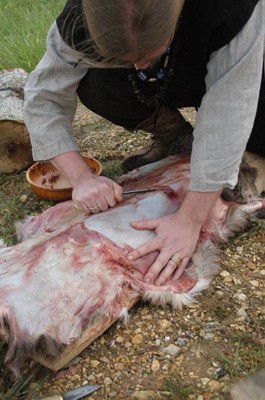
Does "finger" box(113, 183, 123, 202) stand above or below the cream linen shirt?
below

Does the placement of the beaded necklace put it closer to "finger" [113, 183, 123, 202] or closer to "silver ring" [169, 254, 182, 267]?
"finger" [113, 183, 123, 202]

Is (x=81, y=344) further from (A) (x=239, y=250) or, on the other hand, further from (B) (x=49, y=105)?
(B) (x=49, y=105)

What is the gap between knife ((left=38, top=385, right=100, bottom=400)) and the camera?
184 cm

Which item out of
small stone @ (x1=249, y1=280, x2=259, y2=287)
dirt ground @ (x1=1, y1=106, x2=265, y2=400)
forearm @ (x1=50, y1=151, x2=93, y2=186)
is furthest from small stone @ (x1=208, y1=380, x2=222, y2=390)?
forearm @ (x1=50, y1=151, x2=93, y2=186)

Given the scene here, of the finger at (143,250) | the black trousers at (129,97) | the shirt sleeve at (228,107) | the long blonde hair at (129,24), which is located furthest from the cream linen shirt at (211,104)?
the long blonde hair at (129,24)

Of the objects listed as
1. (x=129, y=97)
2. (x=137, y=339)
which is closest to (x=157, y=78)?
(x=129, y=97)

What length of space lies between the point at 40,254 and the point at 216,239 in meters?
0.72

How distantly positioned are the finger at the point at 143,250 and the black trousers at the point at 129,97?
0.63m

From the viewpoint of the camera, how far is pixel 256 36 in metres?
1.98

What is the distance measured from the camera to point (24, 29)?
532cm

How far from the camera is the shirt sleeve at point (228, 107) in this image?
1.98 metres

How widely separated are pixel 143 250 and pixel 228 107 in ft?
1.86

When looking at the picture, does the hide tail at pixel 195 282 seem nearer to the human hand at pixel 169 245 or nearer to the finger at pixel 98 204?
the human hand at pixel 169 245

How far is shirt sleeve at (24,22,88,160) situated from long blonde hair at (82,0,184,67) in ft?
2.16
